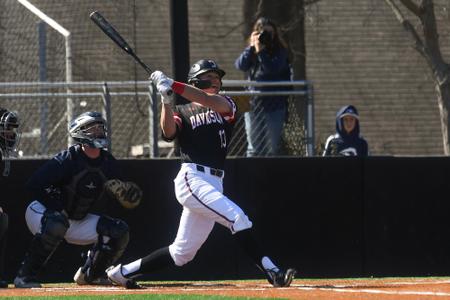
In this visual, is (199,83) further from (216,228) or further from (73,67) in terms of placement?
(73,67)

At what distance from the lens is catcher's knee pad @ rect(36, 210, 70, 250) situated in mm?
11578

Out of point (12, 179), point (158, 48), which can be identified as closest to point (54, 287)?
point (12, 179)

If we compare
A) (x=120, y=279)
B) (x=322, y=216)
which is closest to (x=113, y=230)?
(x=120, y=279)

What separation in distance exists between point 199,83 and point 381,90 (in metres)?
13.8

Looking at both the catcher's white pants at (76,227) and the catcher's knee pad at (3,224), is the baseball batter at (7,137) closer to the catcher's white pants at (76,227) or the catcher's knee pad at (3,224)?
the catcher's knee pad at (3,224)

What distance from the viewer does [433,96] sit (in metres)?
24.0

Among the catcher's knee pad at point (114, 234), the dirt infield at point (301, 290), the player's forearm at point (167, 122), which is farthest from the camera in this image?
the catcher's knee pad at point (114, 234)

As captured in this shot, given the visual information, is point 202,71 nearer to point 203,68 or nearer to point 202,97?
point 203,68

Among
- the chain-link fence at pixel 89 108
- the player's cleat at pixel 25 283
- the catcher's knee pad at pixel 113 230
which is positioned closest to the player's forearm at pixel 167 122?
the catcher's knee pad at pixel 113 230

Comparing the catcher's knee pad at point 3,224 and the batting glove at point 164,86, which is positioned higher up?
the batting glove at point 164,86

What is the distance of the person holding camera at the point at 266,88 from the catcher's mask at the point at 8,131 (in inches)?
126

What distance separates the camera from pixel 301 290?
10.3 m

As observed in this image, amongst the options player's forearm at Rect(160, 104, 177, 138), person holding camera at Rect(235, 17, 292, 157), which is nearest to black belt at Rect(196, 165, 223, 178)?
player's forearm at Rect(160, 104, 177, 138)

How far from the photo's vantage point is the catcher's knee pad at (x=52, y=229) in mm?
11578
